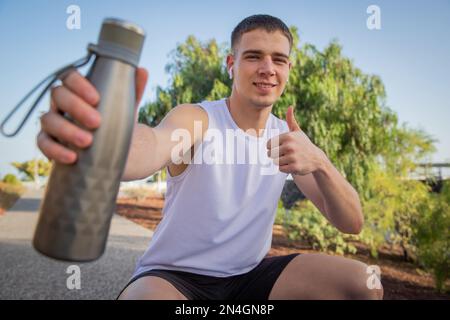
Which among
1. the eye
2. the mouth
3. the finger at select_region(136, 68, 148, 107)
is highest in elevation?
the eye

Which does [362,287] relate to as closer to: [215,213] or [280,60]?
[215,213]

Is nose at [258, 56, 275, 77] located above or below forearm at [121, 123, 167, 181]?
above

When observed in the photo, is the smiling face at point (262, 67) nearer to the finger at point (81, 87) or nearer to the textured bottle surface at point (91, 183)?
the textured bottle surface at point (91, 183)

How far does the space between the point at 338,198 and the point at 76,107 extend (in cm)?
127

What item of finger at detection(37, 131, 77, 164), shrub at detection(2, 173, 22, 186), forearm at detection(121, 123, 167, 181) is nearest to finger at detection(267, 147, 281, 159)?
forearm at detection(121, 123, 167, 181)

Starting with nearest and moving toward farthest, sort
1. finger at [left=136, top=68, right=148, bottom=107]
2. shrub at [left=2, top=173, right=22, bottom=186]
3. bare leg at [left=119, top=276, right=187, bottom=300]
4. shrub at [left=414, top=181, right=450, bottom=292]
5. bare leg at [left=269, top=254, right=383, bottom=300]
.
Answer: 1. finger at [left=136, top=68, right=148, bottom=107]
2. bare leg at [left=119, top=276, right=187, bottom=300]
3. bare leg at [left=269, top=254, right=383, bottom=300]
4. shrub at [left=414, top=181, right=450, bottom=292]
5. shrub at [left=2, top=173, right=22, bottom=186]

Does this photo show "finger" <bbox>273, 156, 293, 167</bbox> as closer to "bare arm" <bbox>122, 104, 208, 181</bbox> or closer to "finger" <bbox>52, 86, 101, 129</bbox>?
"bare arm" <bbox>122, 104, 208, 181</bbox>

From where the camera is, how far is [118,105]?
3.18 feet

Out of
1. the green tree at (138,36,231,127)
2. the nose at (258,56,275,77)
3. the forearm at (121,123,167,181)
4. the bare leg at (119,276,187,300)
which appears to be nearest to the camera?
the forearm at (121,123,167,181)

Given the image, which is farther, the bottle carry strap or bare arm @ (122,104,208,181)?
bare arm @ (122,104,208,181)

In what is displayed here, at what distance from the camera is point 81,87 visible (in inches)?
35.8

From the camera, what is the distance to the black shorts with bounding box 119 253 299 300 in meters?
1.77

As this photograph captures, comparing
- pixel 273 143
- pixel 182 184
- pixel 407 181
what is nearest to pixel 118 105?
pixel 273 143

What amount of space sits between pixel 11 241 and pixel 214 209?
705 centimetres
